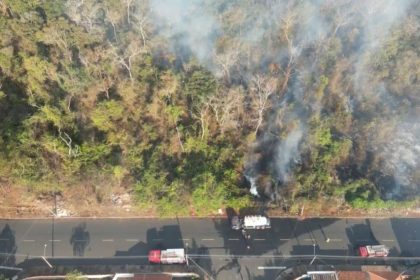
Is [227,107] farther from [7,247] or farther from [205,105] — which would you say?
[7,247]

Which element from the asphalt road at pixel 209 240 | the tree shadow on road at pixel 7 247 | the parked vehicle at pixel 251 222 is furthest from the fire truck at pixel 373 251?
the tree shadow on road at pixel 7 247

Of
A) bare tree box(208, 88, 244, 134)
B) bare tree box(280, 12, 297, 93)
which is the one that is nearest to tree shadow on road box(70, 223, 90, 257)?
bare tree box(208, 88, 244, 134)

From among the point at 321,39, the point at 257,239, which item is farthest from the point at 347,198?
the point at 321,39

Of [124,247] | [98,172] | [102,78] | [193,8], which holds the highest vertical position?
[193,8]

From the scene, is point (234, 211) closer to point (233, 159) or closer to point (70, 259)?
point (233, 159)

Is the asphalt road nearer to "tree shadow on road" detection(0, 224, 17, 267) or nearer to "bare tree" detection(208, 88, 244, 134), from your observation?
"tree shadow on road" detection(0, 224, 17, 267)

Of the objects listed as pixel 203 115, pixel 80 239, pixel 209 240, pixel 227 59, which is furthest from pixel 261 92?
pixel 80 239

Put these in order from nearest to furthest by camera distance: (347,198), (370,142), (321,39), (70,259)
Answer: (70,259) → (347,198) → (370,142) → (321,39)
